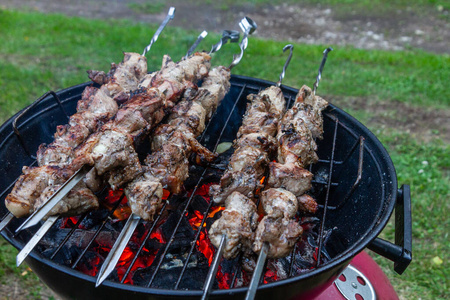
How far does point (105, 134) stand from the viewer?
210 cm

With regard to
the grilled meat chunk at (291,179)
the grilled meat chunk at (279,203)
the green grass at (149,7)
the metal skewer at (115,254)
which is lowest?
the metal skewer at (115,254)

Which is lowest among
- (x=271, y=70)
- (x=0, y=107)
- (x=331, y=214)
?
(x=0, y=107)

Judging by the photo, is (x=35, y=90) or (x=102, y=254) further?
(x=35, y=90)

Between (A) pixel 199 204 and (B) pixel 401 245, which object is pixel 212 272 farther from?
(B) pixel 401 245

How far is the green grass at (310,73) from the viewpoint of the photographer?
386 cm

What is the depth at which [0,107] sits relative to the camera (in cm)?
555

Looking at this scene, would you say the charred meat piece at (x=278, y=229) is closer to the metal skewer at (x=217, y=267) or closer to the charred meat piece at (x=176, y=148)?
the metal skewer at (x=217, y=267)

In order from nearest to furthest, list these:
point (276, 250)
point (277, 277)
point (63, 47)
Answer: point (276, 250)
point (277, 277)
point (63, 47)

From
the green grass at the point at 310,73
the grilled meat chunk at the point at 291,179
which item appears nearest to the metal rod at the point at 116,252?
the grilled meat chunk at the point at 291,179

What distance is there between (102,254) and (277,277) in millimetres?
1058

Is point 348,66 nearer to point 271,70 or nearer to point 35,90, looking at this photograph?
point 271,70

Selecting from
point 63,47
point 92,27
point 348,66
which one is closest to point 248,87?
point 348,66

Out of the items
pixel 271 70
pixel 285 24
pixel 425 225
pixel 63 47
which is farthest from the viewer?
pixel 285 24

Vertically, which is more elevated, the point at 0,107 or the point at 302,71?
the point at 302,71
